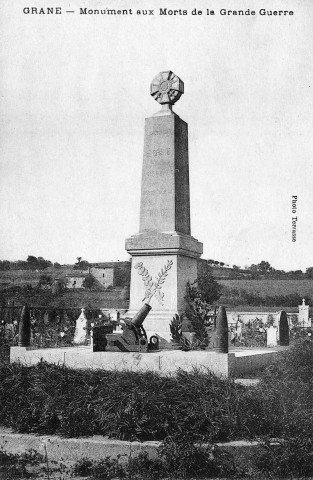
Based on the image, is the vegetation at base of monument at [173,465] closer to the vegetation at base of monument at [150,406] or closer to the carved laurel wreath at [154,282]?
the vegetation at base of monument at [150,406]

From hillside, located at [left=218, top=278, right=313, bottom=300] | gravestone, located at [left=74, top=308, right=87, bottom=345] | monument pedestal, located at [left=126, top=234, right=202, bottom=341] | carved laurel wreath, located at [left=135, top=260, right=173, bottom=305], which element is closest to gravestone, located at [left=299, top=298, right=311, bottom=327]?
gravestone, located at [left=74, top=308, right=87, bottom=345]

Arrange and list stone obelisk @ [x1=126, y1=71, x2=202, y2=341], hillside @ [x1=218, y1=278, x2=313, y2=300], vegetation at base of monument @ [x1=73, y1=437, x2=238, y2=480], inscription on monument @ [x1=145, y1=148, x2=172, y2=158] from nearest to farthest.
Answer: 1. vegetation at base of monument @ [x1=73, y1=437, x2=238, y2=480]
2. stone obelisk @ [x1=126, y1=71, x2=202, y2=341]
3. inscription on monument @ [x1=145, y1=148, x2=172, y2=158]
4. hillside @ [x1=218, y1=278, x2=313, y2=300]

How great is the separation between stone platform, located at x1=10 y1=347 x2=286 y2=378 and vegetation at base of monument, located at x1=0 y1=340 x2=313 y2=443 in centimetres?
133

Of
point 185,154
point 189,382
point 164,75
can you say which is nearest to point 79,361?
point 189,382

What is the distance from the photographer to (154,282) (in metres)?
11.9

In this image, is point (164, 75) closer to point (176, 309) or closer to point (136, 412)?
point (176, 309)

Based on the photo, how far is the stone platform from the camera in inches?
344

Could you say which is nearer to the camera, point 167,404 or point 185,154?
point 167,404

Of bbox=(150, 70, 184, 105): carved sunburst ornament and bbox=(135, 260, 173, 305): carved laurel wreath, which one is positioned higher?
bbox=(150, 70, 184, 105): carved sunburst ornament

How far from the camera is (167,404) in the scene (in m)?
6.19

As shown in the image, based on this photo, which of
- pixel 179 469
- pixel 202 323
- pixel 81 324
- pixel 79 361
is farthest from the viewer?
pixel 81 324

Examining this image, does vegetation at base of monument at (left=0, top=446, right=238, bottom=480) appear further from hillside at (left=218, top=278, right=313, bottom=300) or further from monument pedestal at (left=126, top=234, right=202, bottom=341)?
hillside at (left=218, top=278, right=313, bottom=300)

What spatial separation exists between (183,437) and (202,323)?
5.57 meters

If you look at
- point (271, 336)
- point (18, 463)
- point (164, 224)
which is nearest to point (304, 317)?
point (271, 336)
